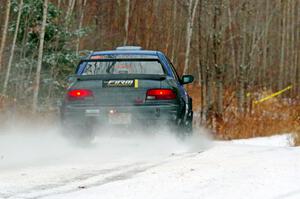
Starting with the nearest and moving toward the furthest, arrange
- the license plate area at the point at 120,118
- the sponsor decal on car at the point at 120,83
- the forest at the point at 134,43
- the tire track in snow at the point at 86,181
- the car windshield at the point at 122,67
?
the tire track in snow at the point at 86,181
the license plate area at the point at 120,118
the sponsor decal on car at the point at 120,83
the car windshield at the point at 122,67
the forest at the point at 134,43

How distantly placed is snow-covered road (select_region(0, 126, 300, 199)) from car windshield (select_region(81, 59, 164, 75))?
1093mm

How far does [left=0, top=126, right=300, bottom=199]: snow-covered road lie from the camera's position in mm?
5094

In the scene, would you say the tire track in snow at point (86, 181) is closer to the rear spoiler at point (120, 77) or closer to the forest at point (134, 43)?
the rear spoiler at point (120, 77)

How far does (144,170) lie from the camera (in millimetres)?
6398

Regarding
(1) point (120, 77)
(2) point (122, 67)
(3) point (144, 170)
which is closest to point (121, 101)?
(1) point (120, 77)

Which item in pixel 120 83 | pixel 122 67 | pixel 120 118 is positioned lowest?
pixel 120 118

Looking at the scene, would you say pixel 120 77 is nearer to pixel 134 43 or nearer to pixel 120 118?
pixel 120 118

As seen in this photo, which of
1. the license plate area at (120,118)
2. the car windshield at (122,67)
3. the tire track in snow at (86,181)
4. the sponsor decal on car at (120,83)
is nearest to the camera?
the tire track in snow at (86,181)

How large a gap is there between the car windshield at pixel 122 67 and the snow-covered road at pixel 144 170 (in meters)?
1.09

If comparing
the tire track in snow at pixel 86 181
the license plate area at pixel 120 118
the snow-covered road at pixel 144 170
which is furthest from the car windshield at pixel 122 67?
the tire track in snow at pixel 86 181

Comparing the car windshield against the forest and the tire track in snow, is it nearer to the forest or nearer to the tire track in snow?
the tire track in snow

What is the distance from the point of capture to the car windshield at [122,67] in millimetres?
9062

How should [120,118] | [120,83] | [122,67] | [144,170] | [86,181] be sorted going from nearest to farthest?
[86,181]
[144,170]
[120,118]
[120,83]
[122,67]

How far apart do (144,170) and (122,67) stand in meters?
3.00
